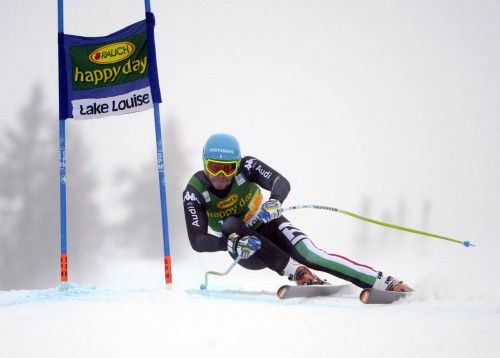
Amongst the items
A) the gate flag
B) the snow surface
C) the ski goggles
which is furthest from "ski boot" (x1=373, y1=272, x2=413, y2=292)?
the gate flag

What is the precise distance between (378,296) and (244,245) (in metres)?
1.66

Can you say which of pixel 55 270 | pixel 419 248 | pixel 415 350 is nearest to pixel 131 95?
pixel 415 350


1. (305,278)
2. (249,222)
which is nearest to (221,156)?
(249,222)

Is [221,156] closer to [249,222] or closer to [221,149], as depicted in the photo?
[221,149]

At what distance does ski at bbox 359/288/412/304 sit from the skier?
0.51 metres

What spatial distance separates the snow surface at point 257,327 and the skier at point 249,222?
0.62m

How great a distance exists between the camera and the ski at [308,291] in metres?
5.80

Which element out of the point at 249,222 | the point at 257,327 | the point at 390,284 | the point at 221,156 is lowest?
the point at 257,327

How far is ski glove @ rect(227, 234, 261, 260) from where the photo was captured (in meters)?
6.16

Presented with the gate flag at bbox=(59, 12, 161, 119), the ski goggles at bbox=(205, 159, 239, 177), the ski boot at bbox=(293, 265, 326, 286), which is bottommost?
the ski boot at bbox=(293, 265, 326, 286)

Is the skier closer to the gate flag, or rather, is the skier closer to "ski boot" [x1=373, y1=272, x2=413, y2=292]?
"ski boot" [x1=373, y1=272, x2=413, y2=292]

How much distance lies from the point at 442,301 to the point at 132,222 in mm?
25654

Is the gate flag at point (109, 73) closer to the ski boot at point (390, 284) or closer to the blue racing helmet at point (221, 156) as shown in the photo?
the blue racing helmet at point (221, 156)

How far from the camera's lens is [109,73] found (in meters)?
8.27
